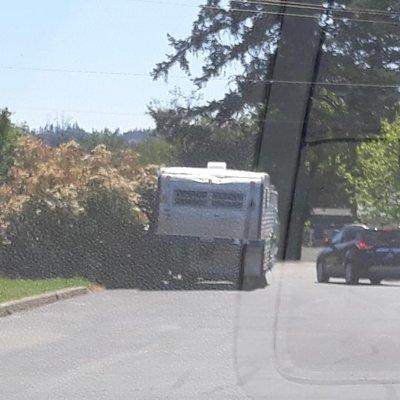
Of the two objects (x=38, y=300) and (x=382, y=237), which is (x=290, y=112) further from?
(x=38, y=300)

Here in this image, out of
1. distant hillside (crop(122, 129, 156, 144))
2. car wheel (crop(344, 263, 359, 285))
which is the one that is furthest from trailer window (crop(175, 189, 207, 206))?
car wheel (crop(344, 263, 359, 285))

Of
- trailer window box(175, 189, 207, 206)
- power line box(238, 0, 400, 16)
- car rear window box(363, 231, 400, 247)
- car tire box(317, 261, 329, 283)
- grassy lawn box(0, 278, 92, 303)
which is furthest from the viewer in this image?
power line box(238, 0, 400, 16)

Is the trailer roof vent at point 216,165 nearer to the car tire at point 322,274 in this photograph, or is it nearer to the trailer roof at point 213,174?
the trailer roof at point 213,174

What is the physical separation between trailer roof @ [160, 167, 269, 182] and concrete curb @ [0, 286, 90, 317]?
339 centimetres

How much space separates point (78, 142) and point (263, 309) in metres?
7.91

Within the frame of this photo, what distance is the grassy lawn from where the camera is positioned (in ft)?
56.3

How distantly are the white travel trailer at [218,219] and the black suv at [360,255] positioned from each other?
1.10 meters

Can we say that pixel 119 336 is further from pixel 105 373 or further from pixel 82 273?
pixel 82 273

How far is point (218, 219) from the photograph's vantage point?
21.3 metres

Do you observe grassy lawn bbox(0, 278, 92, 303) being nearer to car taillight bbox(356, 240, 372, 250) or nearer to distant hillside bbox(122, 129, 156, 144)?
distant hillside bbox(122, 129, 156, 144)

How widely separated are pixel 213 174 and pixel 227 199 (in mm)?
549

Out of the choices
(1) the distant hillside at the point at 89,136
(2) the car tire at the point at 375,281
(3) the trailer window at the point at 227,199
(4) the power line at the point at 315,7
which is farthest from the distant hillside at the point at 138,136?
(2) the car tire at the point at 375,281

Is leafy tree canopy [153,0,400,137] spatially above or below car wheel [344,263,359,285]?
above

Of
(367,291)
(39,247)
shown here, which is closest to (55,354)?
(367,291)
